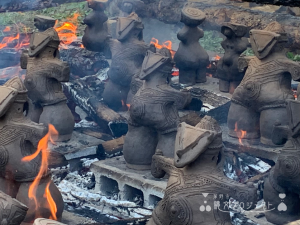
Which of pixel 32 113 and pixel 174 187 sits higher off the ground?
pixel 174 187

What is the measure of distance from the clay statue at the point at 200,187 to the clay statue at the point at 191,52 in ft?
14.9

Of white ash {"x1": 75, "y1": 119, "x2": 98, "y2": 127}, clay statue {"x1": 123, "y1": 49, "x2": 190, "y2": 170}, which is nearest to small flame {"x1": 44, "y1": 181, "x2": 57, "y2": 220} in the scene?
clay statue {"x1": 123, "y1": 49, "x2": 190, "y2": 170}

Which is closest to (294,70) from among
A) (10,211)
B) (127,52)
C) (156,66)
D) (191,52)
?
(156,66)

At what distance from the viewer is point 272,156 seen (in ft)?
24.0

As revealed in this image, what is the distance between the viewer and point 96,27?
1036 centimetres

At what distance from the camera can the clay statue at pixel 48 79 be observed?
7.74 meters

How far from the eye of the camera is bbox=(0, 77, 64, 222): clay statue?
18.9 feet

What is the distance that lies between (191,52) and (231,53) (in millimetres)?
877

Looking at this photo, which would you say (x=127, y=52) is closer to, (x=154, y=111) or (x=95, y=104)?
(x=95, y=104)

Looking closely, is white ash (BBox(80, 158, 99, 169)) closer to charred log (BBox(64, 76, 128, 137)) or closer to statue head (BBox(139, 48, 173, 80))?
charred log (BBox(64, 76, 128, 137))

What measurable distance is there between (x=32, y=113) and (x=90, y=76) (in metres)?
2.05

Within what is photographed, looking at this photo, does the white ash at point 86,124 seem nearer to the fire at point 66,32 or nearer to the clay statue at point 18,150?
the fire at point 66,32

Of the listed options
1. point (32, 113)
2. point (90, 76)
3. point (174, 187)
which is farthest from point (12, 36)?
point (174, 187)

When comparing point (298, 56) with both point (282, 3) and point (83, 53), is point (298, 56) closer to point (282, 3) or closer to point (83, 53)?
point (83, 53)
